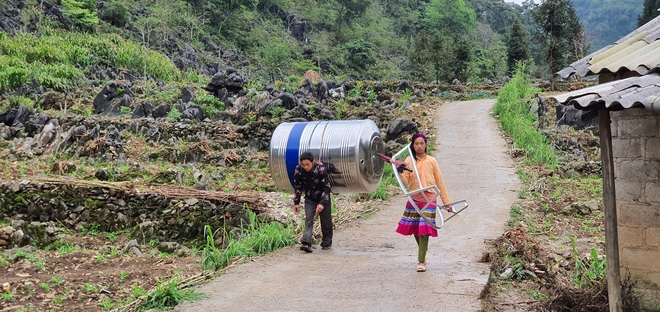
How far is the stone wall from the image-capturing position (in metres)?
9.17

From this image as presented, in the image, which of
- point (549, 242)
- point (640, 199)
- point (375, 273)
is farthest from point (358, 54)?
point (640, 199)

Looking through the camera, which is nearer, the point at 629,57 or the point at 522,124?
the point at 629,57

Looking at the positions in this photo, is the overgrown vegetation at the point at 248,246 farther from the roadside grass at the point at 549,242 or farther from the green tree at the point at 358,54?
the green tree at the point at 358,54

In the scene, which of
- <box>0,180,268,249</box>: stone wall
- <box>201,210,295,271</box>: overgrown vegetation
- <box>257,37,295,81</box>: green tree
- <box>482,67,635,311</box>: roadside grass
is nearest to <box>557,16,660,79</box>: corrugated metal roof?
<box>482,67,635,311</box>: roadside grass

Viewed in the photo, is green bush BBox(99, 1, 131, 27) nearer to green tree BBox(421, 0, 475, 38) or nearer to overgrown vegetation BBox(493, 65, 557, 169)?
overgrown vegetation BBox(493, 65, 557, 169)


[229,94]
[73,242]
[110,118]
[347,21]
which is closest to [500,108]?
[229,94]

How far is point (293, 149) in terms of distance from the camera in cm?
675

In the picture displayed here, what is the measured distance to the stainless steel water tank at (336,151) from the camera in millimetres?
6559

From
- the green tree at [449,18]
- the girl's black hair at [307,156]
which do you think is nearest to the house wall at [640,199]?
the girl's black hair at [307,156]

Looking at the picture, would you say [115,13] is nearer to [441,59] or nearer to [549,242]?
[441,59]

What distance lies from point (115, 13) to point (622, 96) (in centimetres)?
3346

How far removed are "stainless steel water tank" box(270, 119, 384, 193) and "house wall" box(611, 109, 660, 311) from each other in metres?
2.65

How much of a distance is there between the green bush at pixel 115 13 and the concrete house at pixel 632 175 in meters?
32.2

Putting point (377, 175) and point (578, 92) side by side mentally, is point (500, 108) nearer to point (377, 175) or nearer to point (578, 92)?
point (377, 175)
